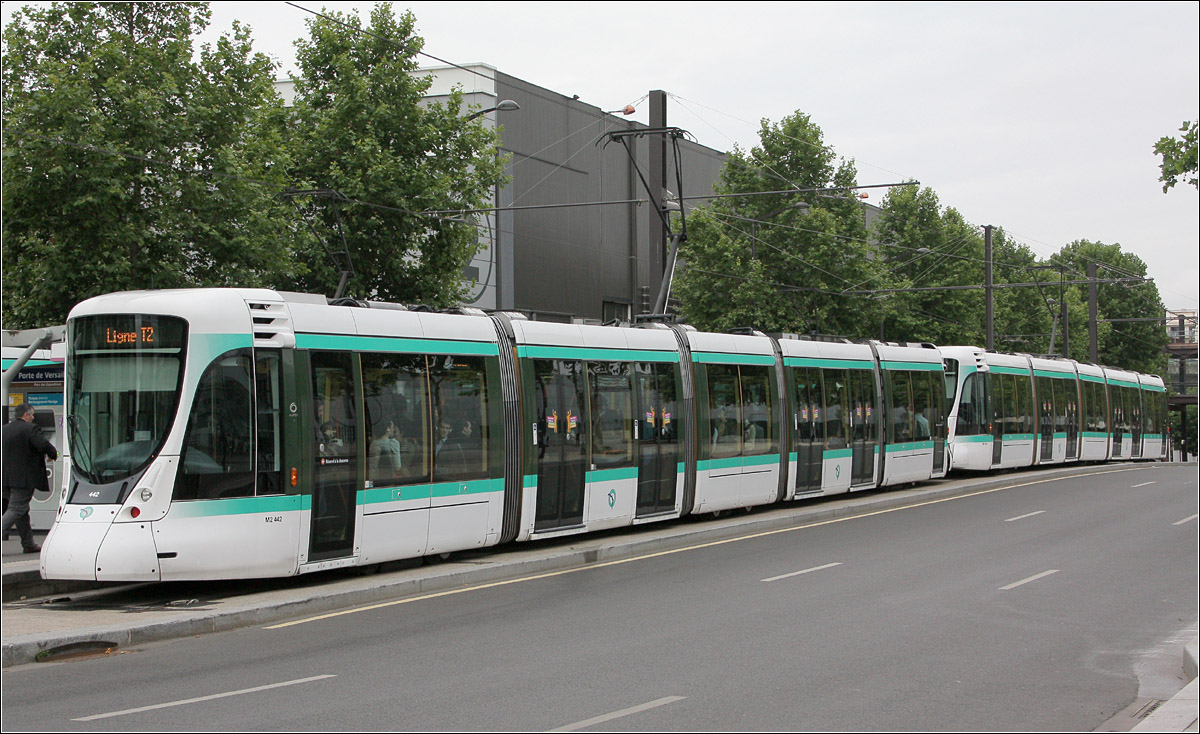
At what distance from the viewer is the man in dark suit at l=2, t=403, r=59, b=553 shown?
1484 centimetres

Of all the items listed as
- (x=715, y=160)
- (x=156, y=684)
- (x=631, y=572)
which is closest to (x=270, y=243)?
(x=631, y=572)

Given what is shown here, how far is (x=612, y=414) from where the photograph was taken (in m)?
17.2

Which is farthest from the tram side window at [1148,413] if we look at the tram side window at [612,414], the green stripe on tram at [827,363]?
the tram side window at [612,414]

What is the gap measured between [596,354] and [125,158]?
26.8ft

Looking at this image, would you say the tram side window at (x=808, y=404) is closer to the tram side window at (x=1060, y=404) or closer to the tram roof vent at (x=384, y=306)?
the tram roof vent at (x=384, y=306)

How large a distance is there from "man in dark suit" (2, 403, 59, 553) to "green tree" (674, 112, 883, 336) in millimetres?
31116

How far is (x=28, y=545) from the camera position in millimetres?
15172

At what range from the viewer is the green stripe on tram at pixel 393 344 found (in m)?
12.9

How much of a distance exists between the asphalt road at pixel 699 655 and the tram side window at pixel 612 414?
1.85 meters

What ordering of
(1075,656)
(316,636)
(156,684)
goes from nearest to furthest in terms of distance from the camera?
(156,684)
(1075,656)
(316,636)

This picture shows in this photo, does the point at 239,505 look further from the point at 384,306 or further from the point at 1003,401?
the point at 1003,401

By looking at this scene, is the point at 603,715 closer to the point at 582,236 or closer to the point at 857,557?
the point at 857,557

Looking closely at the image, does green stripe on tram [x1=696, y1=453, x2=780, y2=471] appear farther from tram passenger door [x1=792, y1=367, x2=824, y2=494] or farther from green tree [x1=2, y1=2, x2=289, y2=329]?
green tree [x1=2, y1=2, x2=289, y2=329]

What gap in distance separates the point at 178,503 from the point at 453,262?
1728 centimetres
